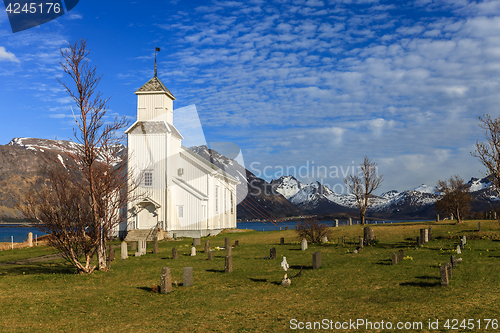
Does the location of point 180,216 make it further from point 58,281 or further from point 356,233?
point 58,281

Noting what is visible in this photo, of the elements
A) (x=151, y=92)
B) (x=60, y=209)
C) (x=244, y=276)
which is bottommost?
(x=244, y=276)

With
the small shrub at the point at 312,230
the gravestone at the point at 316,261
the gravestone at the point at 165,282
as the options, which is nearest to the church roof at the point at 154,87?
the small shrub at the point at 312,230

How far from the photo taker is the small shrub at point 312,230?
3067 cm

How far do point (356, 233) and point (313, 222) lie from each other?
295 inches

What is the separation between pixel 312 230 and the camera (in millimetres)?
30844

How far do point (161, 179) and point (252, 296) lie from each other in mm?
28075

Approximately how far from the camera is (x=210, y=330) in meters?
9.27

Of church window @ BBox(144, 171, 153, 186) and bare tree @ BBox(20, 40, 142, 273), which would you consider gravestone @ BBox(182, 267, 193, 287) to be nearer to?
bare tree @ BBox(20, 40, 142, 273)

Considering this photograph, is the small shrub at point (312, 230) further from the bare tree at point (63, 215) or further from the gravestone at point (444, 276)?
the bare tree at point (63, 215)

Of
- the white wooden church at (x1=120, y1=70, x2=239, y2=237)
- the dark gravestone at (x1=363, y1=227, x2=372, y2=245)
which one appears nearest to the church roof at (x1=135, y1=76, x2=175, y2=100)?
the white wooden church at (x1=120, y1=70, x2=239, y2=237)

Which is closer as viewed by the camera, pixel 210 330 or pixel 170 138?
pixel 210 330

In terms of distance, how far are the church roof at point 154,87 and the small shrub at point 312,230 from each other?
2107cm

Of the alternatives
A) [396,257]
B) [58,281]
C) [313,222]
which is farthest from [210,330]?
[313,222]

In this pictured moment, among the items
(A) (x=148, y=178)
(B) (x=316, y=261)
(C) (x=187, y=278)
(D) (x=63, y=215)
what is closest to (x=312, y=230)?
(B) (x=316, y=261)
